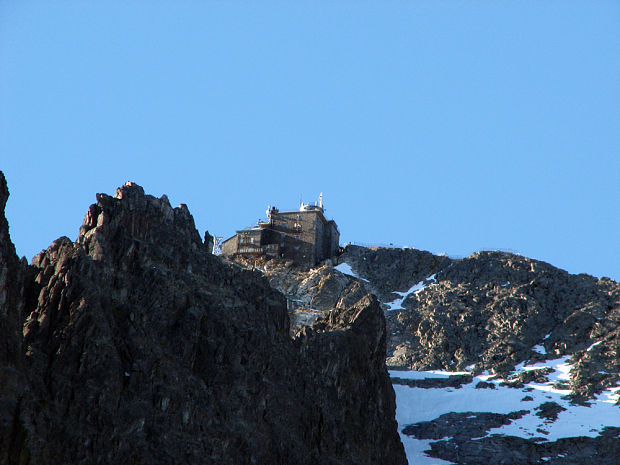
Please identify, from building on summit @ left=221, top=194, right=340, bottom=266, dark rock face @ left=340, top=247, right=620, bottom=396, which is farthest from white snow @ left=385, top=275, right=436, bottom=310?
building on summit @ left=221, top=194, right=340, bottom=266

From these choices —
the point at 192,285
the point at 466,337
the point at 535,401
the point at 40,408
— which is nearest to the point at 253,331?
the point at 192,285

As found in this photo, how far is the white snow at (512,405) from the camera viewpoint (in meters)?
138

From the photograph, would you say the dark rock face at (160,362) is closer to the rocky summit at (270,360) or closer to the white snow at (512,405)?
the rocky summit at (270,360)

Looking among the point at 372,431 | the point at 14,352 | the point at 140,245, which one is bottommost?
the point at 372,431

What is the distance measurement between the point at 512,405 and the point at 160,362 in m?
88.5

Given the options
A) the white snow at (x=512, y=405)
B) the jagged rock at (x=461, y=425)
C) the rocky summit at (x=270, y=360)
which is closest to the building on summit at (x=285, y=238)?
the rocky summit at (x=270, y=360)

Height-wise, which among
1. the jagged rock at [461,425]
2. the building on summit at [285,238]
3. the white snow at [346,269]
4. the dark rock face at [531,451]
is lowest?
the dark rock face at [531,451]

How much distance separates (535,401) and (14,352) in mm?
106641

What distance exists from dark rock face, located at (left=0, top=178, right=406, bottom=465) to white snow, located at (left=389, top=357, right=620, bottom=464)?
34.4m

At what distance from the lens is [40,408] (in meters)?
65.7

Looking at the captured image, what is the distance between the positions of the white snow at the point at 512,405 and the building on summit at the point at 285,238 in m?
35.9

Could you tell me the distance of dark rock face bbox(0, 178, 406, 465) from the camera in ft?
222

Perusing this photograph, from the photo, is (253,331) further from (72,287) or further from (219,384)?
(72,287)

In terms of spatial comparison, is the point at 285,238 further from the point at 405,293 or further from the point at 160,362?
the point at 160,362
